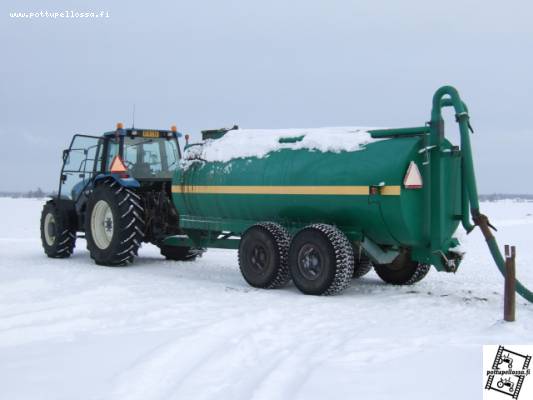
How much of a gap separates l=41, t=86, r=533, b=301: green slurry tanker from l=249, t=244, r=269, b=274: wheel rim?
2 cm

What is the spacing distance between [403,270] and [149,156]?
17.5ft

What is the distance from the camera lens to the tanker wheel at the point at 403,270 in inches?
375

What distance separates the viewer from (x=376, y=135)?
853cm

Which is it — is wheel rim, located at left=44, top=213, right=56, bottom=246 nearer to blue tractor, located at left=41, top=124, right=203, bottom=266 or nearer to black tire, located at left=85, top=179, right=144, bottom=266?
blue tractor, located at left=41, top=124, right=203, bottom=266

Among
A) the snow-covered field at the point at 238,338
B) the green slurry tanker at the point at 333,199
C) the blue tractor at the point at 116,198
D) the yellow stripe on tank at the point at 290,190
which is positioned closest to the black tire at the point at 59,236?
the blue tractor at the point at 116,198

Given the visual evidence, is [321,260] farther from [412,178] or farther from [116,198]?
[116,198]

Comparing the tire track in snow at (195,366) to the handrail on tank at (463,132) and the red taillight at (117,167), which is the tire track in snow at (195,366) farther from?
the red taillight at (117,167)

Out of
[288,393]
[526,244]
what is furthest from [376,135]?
[526,244]

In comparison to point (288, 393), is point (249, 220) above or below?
above

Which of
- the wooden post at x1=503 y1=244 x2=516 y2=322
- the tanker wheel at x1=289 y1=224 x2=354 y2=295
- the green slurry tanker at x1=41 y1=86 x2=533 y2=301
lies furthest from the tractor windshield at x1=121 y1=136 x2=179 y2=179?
the wooden post at x1=503 y1=244 x2=516 y2=322

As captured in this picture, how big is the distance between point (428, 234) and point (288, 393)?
4406mm

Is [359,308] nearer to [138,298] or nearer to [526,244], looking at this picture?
[138,298]

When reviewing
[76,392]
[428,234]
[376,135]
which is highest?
[376,135]

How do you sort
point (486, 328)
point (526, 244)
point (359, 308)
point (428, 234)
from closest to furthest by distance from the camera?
1. point (486, 328)
2. point (359, 308)
3. point (428, 234)
4. point (526, 244)
